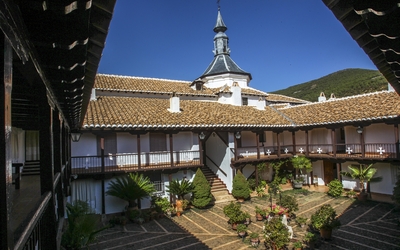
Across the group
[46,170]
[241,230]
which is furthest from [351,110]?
[46,170]

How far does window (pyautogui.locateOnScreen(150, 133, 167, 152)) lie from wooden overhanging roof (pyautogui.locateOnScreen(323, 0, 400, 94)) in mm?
15006

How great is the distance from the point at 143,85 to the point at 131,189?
10790 millimetres

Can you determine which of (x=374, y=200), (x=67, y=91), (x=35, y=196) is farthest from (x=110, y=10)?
(x=374, y=200)

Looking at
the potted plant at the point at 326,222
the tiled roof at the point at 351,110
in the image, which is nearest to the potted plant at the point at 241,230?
the potted plant at the point at 326,222

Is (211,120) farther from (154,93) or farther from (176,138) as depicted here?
(154,93)

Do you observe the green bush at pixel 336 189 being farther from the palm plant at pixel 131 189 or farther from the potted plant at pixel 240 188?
the palm plant at pixel 131 189

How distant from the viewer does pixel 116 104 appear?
58.1 feet

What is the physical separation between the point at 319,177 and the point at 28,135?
66.1ft

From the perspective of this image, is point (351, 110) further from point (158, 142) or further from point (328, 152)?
point (158, 142)

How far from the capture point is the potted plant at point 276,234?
9.45 m

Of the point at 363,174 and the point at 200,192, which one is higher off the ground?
the point at 363,174

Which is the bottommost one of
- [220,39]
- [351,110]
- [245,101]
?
[351,110]

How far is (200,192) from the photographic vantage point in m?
16.0

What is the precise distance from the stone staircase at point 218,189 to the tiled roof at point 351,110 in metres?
7.41
